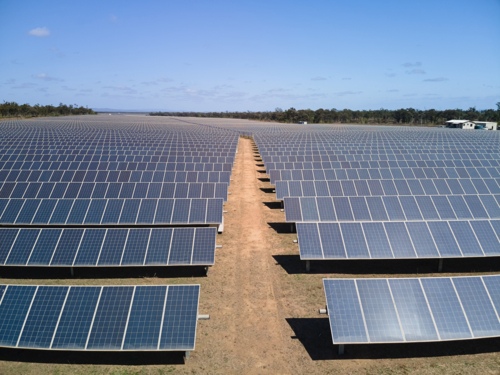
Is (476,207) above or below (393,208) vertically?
above

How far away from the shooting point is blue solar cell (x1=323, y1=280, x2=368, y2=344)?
6.85 metres

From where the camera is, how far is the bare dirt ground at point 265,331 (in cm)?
702

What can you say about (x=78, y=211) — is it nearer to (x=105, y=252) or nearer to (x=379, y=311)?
(x=105, y=252)

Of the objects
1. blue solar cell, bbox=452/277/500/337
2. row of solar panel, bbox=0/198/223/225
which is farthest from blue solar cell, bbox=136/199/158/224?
blue solar cell, bbox=452/277/500/337

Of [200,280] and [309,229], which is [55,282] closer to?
[200,280]

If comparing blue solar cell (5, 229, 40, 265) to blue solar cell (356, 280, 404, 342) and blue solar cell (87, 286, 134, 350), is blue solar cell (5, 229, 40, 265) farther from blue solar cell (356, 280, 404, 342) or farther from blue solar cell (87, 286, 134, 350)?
blue solar cell (356, 280, 404, 342)

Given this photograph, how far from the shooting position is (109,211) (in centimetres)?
1368

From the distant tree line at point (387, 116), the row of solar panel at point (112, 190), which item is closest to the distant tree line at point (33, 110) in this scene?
the distant tree line at point (387, 116)

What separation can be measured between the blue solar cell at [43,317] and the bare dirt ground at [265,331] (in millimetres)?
816

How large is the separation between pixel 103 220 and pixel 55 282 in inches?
133

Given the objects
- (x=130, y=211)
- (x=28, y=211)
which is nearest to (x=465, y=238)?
(x=130, y=211)

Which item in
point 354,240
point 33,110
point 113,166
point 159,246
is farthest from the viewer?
point 33,110

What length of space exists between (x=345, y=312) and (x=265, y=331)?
2.36 metres

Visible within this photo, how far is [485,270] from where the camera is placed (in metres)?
11.4
